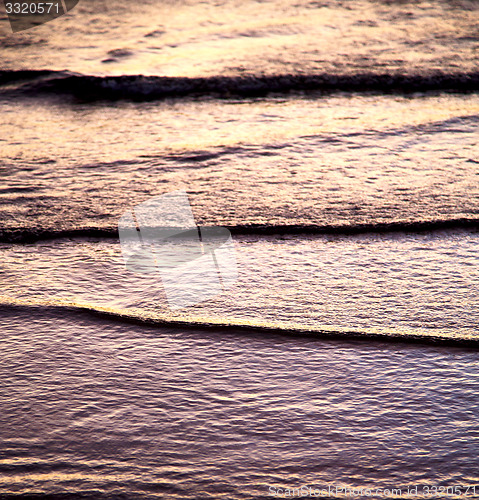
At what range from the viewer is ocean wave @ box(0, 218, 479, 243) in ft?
5.32

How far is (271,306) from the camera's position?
131 cm

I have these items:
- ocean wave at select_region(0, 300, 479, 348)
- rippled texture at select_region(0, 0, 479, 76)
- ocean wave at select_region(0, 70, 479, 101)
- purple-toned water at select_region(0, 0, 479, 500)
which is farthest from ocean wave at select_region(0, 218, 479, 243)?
rippled texture at select_region(0, 0, 479, 76)

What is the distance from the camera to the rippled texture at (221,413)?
0.91 meters

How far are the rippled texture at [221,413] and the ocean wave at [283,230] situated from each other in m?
0.41

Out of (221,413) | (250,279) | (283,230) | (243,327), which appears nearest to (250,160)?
(283,230)

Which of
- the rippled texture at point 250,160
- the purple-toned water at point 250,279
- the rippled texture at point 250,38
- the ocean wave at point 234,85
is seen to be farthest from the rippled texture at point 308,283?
the rippled texture at point 250,38

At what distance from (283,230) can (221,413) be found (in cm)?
70

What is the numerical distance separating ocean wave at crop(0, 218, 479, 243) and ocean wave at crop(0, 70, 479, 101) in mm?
1125

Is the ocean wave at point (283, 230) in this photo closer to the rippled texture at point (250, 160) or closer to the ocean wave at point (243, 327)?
the rippled texture at point (250, 160)

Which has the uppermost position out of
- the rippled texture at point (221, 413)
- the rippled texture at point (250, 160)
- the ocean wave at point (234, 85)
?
the ocean wave at point (234, 85)

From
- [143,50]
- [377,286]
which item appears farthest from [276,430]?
[143,50]

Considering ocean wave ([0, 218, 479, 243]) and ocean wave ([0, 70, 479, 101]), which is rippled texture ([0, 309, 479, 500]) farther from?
ocean wave ([0, 70, 479, 101])

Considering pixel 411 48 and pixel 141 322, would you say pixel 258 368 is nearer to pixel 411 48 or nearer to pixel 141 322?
pixel 141 322

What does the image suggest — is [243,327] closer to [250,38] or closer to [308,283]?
[308,283]
